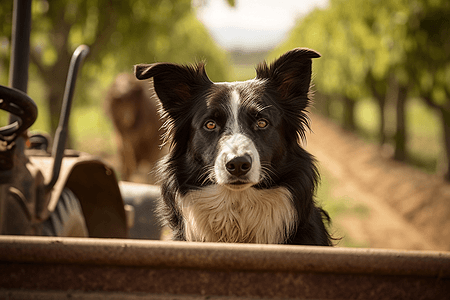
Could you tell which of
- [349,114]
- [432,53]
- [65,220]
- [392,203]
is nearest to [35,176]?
[65,220]

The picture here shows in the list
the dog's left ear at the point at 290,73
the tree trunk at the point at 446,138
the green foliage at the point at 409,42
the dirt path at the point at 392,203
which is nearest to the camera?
the dog's left ear at the point at 290,73

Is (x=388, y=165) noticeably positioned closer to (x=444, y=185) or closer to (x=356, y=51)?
(x=444, y=185)

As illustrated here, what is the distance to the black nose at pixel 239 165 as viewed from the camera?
2.56 meters

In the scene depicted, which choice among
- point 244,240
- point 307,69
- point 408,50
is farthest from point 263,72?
point 408,50

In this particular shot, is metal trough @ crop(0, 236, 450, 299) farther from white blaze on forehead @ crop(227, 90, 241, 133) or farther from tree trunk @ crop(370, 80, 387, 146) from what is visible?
tree trunk @ crop(370, 80, 387, 146)

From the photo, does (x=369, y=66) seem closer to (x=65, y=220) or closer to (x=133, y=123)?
(x=133, y=123)

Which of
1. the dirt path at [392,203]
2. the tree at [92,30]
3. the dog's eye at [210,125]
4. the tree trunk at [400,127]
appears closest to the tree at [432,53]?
the dirt path at [392,203]

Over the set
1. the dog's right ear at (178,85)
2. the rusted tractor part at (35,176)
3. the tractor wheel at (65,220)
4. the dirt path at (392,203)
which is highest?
the dog's right ear at (178,85)

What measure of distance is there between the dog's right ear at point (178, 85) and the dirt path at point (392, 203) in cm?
249

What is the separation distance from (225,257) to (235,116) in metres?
1.55

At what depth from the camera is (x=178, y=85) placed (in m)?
3.20

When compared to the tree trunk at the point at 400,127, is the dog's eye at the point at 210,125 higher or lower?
higher

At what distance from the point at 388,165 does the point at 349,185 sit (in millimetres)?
2818

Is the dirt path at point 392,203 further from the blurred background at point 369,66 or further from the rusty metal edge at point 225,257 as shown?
the rusty metal edge at point 225,257
